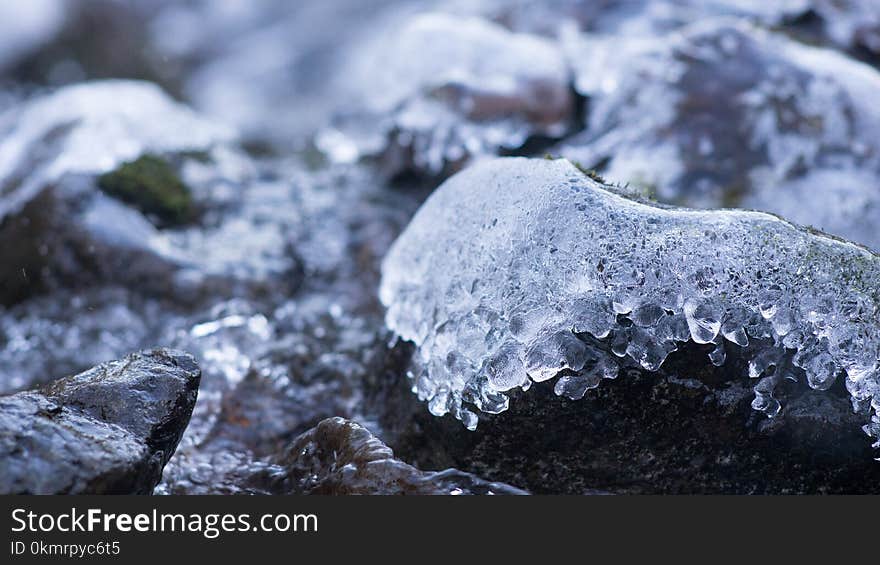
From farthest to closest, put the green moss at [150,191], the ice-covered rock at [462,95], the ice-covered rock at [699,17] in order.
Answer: the ice-covered rock at [699,17] < the ice-covered rock at [462,95] < the green moss at [150,191]

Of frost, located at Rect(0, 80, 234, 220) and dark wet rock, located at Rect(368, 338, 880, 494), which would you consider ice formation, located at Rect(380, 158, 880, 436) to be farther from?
frost, located at Rect(0, 80, 234, 220)

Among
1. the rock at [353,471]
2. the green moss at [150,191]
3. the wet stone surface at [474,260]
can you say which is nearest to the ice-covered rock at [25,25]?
the wet stone surface at [474,260]

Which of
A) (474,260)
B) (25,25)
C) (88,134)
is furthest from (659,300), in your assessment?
(25,25)

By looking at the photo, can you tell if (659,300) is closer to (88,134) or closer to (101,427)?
(101,427)

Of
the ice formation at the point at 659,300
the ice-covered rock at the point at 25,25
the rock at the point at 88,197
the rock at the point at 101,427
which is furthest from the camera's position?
the ice-covered rock at the point at 25,25

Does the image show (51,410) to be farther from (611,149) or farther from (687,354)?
(611,149)

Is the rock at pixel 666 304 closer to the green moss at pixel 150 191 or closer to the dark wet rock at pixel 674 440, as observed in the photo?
the dark wet rock at pixel 674 440

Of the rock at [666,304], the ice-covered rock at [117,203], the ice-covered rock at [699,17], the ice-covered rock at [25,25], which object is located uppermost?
the rock at [666,304]
